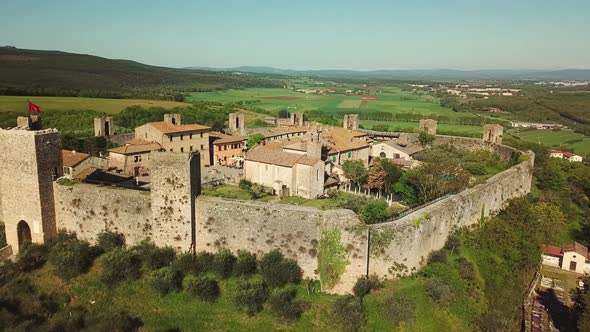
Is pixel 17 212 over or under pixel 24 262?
over

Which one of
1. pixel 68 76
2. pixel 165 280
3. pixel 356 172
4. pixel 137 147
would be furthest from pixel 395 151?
pixel 68 76

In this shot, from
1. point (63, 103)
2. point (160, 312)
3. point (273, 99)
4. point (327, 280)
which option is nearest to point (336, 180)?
point (327, 280)

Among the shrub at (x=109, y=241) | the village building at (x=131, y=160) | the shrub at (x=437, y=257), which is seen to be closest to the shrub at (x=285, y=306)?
the shrub at (x=437, y=257)

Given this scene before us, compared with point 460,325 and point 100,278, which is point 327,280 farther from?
point 100,278

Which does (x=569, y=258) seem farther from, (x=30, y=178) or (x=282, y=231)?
(x=30, y=178)

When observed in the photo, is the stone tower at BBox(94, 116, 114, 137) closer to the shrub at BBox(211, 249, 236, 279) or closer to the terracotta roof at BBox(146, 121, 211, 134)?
the terracotta roof at BBox(146, 121, 211, 134)

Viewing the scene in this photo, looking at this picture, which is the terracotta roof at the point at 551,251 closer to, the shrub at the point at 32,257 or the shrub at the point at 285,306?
the shrub at the point at 285,306
